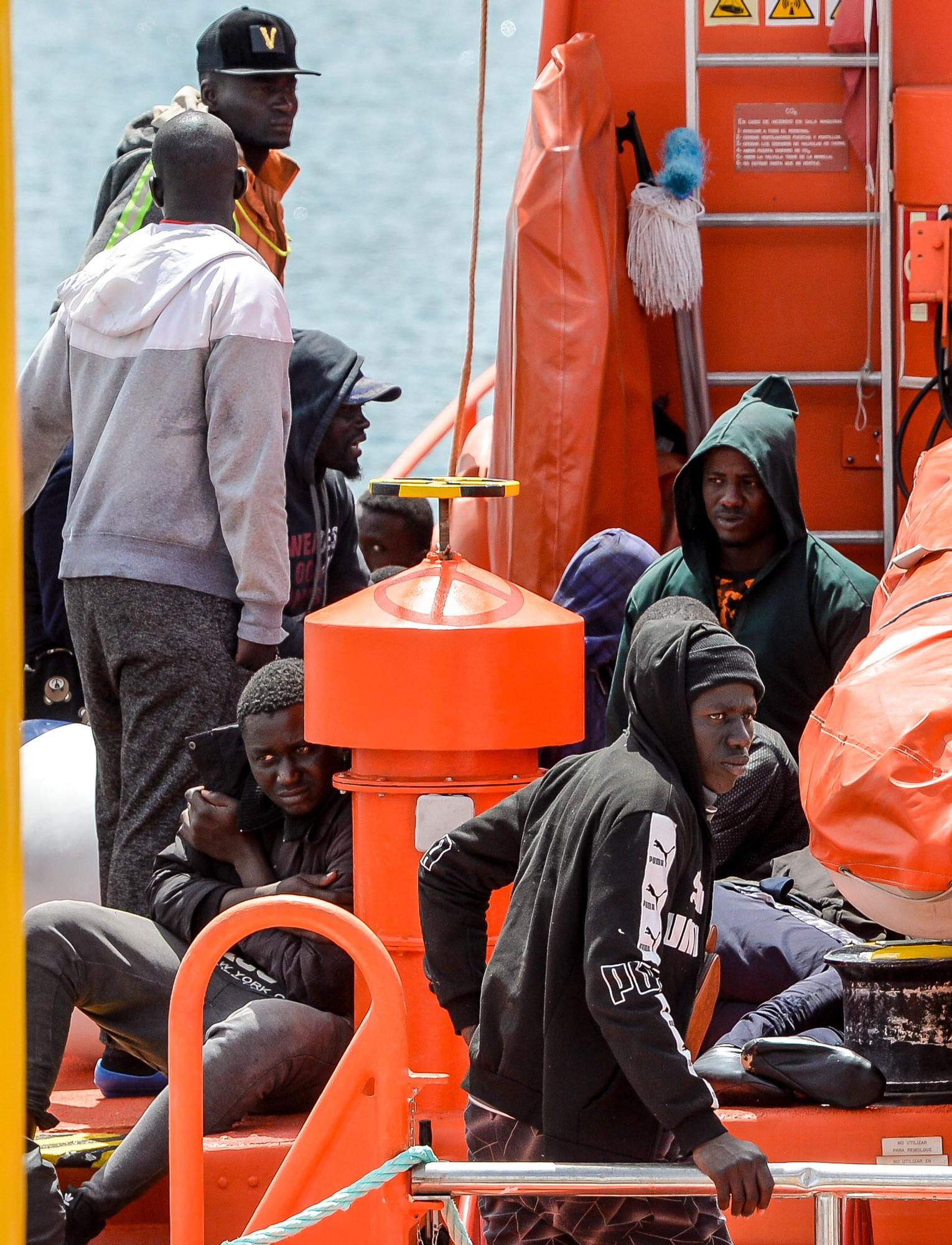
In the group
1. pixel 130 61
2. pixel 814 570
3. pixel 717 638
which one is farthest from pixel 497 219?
pixel 717 638

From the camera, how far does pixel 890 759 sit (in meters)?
3.79

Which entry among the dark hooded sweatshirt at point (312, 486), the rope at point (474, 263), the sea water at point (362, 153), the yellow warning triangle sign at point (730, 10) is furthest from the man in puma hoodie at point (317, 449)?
the sea water at point (362, 153)

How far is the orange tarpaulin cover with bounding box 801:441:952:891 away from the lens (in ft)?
12.3

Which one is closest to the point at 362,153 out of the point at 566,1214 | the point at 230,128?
the point at 230,128

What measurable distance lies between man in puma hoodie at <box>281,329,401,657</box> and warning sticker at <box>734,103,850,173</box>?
68.7 inches

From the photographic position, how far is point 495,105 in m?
28.8

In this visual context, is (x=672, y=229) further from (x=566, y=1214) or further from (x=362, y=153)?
(x=362, y=153)

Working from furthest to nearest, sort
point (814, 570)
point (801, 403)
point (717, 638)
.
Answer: point (801, 403), point (814, 570), point (717, 638)

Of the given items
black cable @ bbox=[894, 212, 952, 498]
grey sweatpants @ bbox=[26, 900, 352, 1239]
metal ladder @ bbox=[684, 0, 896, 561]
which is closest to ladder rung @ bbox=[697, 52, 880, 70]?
metal ladder @ bbox=[684, 0, 896, 561]

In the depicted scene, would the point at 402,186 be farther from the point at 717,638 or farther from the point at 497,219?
the point at 717,638

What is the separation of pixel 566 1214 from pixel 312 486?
8.56 ft

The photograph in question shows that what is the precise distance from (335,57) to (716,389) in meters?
28.7

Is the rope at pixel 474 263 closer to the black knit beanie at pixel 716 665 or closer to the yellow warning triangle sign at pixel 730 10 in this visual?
the yellow warning triangle sign at pixel 730 10

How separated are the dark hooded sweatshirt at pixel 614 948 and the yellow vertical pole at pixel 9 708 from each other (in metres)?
1.59
